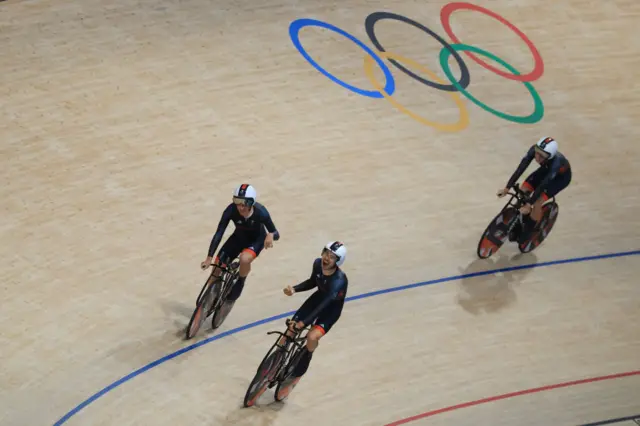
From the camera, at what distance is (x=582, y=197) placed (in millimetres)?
8891

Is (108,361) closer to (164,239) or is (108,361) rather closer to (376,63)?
(164,239)

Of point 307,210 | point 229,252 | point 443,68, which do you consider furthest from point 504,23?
point 229,252

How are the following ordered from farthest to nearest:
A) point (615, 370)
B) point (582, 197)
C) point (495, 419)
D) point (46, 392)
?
point (582, 197) < point (615, 370) < point (495, 419) < point (46, 392)

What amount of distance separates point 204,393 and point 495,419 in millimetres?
2342

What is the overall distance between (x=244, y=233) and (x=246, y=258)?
0.23m

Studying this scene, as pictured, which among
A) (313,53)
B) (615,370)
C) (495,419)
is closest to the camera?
(495,419)

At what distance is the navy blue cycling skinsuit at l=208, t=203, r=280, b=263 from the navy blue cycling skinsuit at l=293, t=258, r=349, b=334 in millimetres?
597

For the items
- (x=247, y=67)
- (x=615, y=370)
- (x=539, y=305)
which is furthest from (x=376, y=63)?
(x=615, y=370)

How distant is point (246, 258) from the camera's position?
20.4 feet

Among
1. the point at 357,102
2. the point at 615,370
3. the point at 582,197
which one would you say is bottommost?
the point at 615,370

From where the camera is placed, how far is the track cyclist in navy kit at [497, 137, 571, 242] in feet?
23.9

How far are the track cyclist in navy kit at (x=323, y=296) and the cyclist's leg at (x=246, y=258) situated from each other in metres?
0.59

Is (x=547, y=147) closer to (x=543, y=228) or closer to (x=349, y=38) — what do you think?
(x=543, y=228)

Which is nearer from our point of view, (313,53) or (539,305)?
(539,305)
